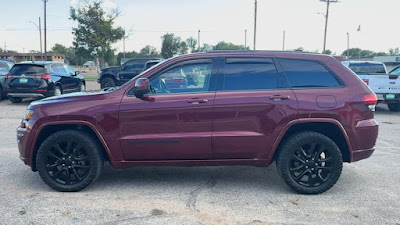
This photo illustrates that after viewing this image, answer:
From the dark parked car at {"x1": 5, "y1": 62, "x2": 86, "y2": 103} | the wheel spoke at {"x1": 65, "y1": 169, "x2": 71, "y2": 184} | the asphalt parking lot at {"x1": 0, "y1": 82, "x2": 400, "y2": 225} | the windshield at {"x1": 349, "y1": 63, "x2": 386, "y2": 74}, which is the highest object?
the windshield at {"x1": 349, "y1": 63, "x2": 386, "y2": 74}

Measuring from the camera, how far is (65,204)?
12.8 feet

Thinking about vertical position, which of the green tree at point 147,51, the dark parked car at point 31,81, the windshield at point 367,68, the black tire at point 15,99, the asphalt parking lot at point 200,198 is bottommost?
the asphalt parking lot at point 200,198

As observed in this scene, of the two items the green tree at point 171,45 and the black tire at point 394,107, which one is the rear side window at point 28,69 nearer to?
the black tire at point 394,107

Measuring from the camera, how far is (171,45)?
7206cm

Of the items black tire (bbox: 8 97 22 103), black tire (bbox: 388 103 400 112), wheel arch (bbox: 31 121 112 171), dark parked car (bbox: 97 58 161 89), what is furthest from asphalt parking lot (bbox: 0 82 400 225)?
dark parked car (bbox: 97 58 161 89)

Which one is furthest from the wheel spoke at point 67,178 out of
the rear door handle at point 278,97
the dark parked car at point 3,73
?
the dark parked car at point 3,73

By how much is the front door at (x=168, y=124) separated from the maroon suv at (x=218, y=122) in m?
0.01

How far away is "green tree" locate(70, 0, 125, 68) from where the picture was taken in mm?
47562

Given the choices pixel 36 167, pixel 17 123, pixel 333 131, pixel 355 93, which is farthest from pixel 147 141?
pixel 17 123

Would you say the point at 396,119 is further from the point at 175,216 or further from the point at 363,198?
the point at 175,216

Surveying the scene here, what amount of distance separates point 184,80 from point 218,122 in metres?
0.70

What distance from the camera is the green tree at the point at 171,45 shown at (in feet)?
236

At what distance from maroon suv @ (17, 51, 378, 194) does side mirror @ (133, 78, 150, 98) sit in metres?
0.02

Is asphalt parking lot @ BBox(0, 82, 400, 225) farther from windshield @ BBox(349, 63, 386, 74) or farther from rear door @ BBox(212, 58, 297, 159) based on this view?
windshield @ BBox(349, 63, 386, 74)
